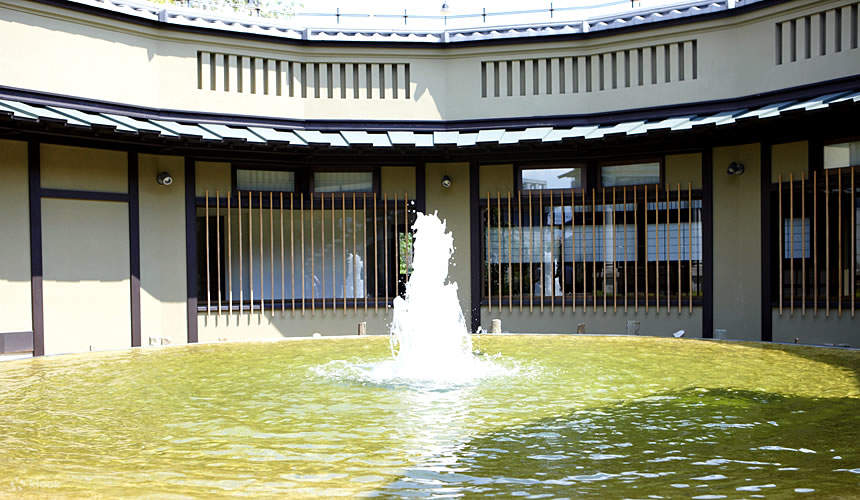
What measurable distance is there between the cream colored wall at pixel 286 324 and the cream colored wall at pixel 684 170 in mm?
5393

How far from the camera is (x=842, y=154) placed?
34.6ft

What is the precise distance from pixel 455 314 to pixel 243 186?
5132 mm

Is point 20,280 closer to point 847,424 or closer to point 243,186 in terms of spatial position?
point 243,186

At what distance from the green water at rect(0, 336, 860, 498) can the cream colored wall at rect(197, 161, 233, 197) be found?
425 cm

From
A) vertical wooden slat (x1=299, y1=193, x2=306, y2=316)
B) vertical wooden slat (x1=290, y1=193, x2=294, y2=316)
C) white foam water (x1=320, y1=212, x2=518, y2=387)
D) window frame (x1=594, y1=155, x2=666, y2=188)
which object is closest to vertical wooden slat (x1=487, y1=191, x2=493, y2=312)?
window frame (x1=594, y1=155, x2=666, y2=188)

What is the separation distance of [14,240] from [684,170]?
10397 mm

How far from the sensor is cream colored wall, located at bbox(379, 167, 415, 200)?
13.0 meters

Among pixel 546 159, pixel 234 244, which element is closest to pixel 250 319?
pixel 234 244

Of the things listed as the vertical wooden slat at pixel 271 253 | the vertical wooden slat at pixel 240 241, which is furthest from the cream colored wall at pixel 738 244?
the vertical wooden slat at pixel 240 241

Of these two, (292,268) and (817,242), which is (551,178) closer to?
(817,242)

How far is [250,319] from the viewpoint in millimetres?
12445

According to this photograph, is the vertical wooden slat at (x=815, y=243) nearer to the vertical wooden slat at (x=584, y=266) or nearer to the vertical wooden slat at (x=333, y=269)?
the vertical wooden slat at (x=584, y=266)

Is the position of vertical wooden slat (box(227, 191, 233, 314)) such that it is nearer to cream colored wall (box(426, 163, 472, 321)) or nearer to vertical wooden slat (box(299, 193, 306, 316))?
vertical wooden slat (box(299, 193, 306, 316))

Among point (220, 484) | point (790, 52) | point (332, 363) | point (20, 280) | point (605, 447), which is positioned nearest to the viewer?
point (220, 484)
